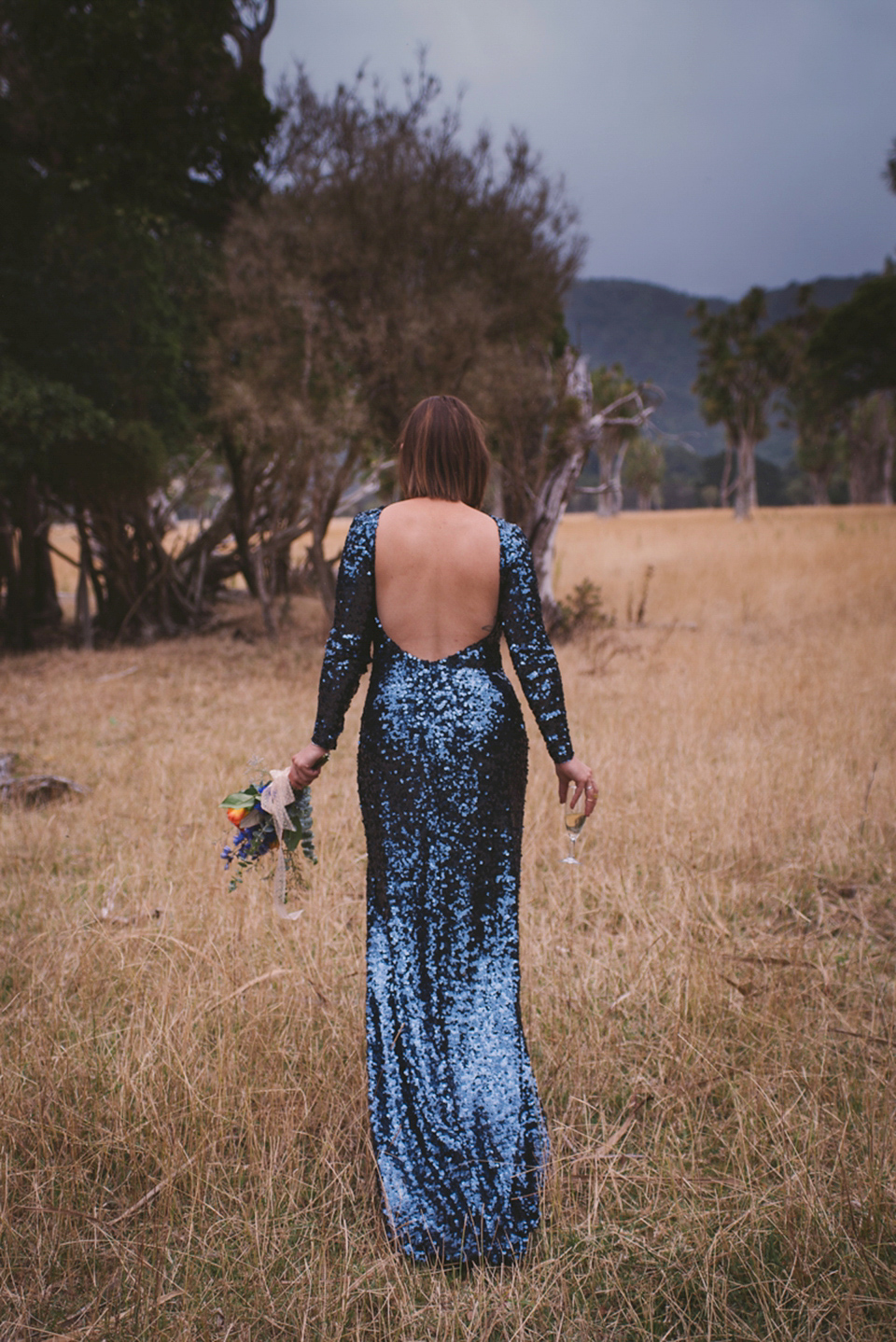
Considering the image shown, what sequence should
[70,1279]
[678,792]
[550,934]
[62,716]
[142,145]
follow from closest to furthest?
[70,1279], [550,934], [678,792], [62,716], [142,145]

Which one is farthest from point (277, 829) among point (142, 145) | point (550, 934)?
point (142, 145)

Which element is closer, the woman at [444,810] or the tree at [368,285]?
the woman at [444,810]

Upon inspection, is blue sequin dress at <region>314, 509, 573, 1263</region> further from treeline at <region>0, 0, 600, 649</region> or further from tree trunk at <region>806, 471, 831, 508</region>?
tree trunk at <region>806, 471, 831, 508</region>

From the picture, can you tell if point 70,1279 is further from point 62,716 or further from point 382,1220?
point 62,716

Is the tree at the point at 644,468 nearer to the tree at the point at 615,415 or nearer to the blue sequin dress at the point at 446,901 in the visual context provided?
the tree at the point at 615,415

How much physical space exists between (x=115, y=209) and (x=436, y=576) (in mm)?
10592

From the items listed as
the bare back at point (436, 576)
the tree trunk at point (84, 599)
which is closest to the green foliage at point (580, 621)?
the tree trunk at point (84, 599)

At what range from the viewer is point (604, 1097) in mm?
2877

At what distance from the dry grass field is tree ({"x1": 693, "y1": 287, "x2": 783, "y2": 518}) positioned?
124 ft

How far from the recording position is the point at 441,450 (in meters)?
2.25

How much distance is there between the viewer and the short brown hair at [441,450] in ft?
7.38

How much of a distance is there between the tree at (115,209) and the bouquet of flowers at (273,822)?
27.2 feet

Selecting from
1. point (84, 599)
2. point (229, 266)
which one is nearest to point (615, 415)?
point (229, 266)

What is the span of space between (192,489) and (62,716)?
Result: 9.14 meters
